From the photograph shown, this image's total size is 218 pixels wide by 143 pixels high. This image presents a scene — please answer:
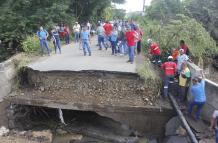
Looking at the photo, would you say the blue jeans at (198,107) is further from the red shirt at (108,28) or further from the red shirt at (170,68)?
the red shirt at (108,28)

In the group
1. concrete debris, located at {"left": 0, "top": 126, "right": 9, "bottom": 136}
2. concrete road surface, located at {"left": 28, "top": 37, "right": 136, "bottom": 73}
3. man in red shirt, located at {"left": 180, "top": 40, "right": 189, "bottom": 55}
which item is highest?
man in red shirt, located at {"left": 180, "top": 40, "right": 189, "bottom": 55}

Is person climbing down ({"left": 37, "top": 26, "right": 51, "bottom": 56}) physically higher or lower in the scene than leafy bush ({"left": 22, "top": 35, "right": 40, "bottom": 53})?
higher

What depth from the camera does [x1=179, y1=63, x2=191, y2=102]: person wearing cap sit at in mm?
11695

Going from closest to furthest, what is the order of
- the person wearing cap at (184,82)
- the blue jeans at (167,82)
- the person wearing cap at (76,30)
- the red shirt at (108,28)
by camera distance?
the person wearing cap at (184,82) → the blue jeans at (167,82) → the red shirt at (108,28) → the person wearing cap at (76,30)

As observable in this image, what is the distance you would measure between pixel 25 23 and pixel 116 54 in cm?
759

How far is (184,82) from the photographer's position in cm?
1177

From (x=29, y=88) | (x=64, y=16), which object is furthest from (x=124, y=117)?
(x=64, y=16)

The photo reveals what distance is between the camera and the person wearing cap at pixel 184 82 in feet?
38.4

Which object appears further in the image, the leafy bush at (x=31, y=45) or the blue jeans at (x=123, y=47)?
the leafy bush at (x=31, y=45)

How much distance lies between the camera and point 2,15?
67.9 ft

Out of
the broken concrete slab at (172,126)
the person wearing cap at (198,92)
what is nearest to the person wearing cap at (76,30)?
the broken concrete slab at (172,126)

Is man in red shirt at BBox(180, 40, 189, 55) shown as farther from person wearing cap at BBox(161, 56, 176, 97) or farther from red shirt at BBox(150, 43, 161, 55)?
person wearing cap at BBox(161, 56, 176, 97)

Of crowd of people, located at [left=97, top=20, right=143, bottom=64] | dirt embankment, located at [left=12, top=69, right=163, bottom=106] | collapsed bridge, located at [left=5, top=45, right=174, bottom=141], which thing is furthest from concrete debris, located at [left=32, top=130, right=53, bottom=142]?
crowd of people, located at [left=97, top=20, right=143, bottom=64]

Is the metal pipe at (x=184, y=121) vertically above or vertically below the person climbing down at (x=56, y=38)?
below
